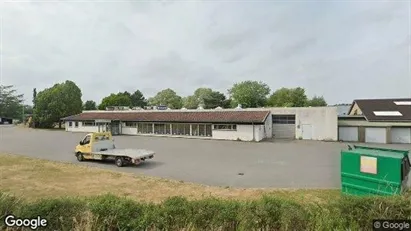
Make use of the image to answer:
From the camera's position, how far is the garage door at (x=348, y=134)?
3142 cm

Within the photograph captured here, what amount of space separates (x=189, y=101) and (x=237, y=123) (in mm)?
58693

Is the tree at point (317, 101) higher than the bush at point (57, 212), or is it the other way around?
the tree at point (317, 101)

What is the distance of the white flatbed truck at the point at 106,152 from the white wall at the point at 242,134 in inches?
631

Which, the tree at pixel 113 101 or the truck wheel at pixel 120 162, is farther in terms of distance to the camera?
the tree at pixel 113 101

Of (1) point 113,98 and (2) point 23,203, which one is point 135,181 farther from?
(1) point 113,98

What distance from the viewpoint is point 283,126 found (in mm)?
33688

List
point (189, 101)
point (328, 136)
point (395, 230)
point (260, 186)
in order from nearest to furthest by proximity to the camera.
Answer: point (395, 230) → point (260, 186) → point (328, 136) → point (189, 101)

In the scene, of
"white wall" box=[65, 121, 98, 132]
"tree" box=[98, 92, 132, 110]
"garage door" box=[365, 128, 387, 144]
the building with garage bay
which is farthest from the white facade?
"tree" box=[98, 92, 132, 110]

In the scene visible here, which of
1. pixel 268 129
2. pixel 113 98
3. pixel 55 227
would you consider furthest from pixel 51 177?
pixel 113 98

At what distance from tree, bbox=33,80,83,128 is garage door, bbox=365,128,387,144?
178 ft

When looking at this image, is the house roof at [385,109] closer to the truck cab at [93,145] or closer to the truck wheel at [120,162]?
the truck wheel at [120,162]

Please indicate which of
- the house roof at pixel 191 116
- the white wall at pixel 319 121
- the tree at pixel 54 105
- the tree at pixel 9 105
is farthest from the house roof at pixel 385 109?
the tree at pixel 9 105

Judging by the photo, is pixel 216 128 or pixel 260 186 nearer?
pixel 260 186

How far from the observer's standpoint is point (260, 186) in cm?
1149
